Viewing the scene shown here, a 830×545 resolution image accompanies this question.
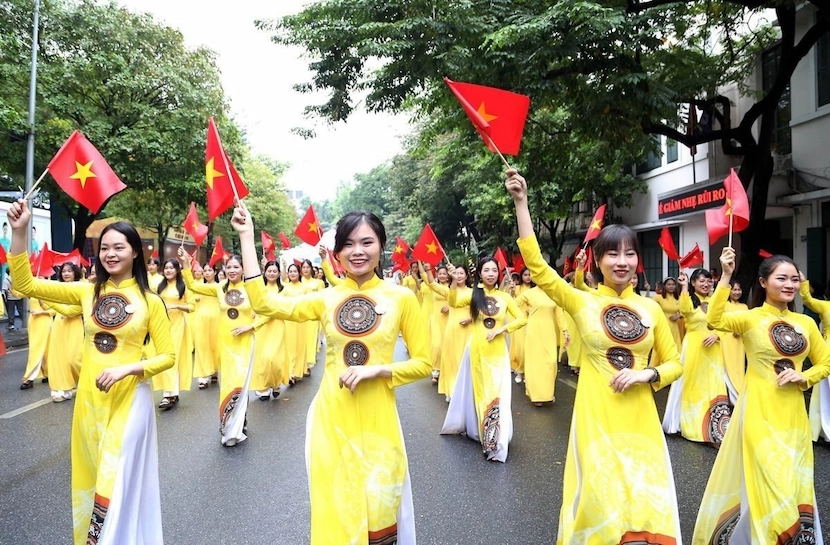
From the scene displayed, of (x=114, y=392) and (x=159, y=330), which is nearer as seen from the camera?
(x=114, y=392)

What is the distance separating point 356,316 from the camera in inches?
106

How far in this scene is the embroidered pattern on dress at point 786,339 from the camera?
328 cm

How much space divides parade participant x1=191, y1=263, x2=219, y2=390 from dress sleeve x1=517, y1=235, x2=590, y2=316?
669cm

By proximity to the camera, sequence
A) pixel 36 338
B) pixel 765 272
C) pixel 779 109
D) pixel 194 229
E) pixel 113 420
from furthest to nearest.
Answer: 1. pixel 779 109
2. pixel 36 338
3. pixel 194 229
4. pixel 765 272
5. pixel 113 420

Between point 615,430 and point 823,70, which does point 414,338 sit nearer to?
point 615,430

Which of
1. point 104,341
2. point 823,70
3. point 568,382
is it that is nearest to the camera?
point 104,341

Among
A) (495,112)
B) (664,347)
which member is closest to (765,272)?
(664,347)

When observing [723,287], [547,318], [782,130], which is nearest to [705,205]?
[782,130]

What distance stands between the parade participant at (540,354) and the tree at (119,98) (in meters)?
10.4

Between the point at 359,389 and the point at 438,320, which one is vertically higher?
the point at 359,389

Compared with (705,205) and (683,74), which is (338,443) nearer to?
(683,74)

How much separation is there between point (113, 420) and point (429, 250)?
5.58 meters

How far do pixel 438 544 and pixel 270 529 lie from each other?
3.43ft

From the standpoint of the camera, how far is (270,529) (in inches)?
147
